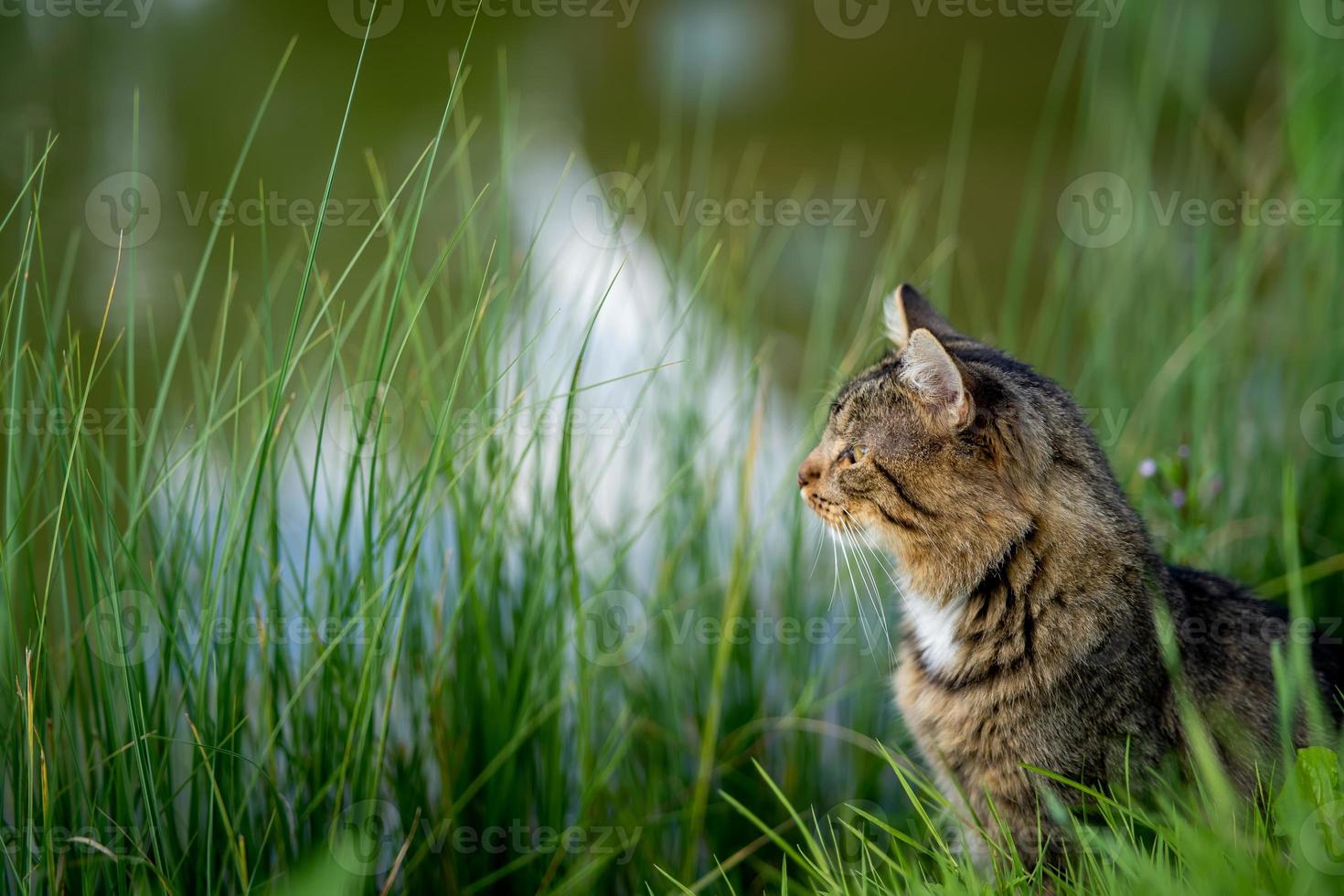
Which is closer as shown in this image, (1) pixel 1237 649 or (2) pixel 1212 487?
(1) pixel 1237 649

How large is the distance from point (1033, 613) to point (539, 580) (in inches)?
40.7

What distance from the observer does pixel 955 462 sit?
1873 mm

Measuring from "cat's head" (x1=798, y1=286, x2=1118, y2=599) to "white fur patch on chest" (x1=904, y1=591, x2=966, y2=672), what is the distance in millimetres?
32

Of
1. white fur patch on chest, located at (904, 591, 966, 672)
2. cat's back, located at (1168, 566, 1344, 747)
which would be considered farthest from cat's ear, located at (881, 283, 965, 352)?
cat's back, located at (1168, 566, 1344, 747)

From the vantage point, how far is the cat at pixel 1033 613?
1.75 m

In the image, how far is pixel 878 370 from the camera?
214 cm

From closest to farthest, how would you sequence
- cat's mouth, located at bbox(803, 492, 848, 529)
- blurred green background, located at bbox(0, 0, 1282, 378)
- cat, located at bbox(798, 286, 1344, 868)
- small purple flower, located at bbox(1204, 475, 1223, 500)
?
cat, located at bbox(798, 286, 1344, 868) < cat's mouth, located at bbox(803, 492, 848, 529) < small purple flower, located at bbox(1204, 475, 1223, 500) < blurred green background, located at bbox(0, 0, 1282, 378)

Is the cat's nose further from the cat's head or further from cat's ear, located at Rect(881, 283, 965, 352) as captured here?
cat's ear, located at Rect(881, 283, 965, 352)

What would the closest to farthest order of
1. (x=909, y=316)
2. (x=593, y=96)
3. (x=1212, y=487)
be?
(x=909, y=316) → (x=1212, y=487) → (x=593, y=96)

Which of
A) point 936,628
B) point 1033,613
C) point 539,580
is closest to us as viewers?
point 1033,613

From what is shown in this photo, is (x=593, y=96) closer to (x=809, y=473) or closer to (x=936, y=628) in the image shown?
(x=809, y=473)

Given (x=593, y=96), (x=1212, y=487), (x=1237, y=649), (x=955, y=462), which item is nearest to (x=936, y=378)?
(x=955, y=462)

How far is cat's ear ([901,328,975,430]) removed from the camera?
5.82 ft

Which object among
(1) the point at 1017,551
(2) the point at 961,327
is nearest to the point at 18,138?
(2) the point at 961,327
